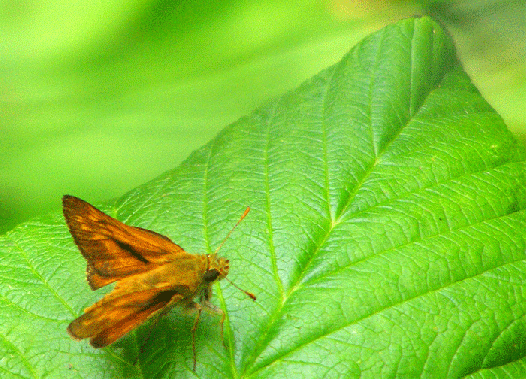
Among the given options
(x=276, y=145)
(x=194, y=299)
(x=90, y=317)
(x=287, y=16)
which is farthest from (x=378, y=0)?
(x=90, y=317)

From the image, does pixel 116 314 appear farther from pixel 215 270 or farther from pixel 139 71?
pixel 139 71

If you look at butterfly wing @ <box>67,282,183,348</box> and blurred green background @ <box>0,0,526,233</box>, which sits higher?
blurred green background @ <box>0,0,526,233</box>

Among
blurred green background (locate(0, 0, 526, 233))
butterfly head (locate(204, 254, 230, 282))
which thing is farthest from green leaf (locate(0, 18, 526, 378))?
blurred green background (locate(0, 0, 526, 233))

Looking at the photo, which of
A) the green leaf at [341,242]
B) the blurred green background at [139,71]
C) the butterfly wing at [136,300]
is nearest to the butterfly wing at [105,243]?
the butterfly wing at [136,300]

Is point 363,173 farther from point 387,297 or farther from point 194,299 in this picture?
point 194,299

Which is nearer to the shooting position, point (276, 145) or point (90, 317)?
point (90, 317)

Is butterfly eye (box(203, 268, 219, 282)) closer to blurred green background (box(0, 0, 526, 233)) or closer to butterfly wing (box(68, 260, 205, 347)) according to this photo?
butterfly wing (box(68, 260, 205, 347))

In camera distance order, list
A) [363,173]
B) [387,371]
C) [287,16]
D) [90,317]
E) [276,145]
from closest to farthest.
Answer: [90,317]
[387,371]
[363,173]
[276,145]
[287,16]
